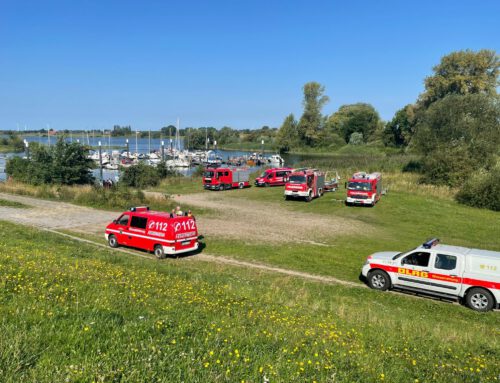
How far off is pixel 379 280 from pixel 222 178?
1241 inches

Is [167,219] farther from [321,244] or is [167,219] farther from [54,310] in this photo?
[54,310]

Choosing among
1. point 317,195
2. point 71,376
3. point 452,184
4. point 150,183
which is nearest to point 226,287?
point 71,376

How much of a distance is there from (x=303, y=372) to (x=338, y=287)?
30.6 feet

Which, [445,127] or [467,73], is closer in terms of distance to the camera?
[445,127]

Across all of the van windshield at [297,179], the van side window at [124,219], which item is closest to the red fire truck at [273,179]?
the van windshield at [297,179]

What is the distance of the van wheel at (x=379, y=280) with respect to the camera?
1419 cm

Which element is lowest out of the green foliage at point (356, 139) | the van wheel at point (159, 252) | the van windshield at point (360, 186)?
the van wheel at point (159, 252)

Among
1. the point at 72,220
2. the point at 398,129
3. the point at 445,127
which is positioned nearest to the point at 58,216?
the point at 72,220

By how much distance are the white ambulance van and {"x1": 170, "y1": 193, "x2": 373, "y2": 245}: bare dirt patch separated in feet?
24.3

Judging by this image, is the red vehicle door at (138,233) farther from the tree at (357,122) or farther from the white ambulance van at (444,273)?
the tree at (357,122)

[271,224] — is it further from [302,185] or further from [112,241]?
[112,241]

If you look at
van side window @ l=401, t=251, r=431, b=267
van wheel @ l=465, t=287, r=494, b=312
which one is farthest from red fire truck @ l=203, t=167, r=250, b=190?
van wheel @ l=465, t=287, r=494, b=312

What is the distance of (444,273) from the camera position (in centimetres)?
1314

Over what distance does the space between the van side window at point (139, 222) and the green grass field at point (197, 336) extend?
8.09 meters
